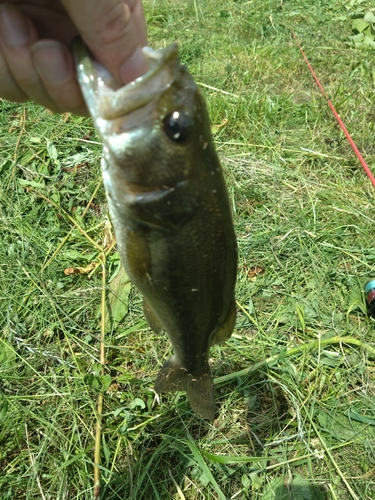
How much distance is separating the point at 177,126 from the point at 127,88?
18 centimetres

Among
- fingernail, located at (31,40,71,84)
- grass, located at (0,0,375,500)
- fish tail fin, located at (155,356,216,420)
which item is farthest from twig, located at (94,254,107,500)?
fingernail, located at (31,40,71,84)

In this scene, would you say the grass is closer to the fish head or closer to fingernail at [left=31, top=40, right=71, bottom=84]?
the fish head

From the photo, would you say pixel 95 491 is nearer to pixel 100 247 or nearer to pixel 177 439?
pixel 177 439

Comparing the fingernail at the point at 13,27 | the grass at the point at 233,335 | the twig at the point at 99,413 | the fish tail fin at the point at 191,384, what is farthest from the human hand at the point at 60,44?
the grass at the point at 233,335

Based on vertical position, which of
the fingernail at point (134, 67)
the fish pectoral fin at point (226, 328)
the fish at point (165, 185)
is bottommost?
the fish pectoral fin at point (226, 328)

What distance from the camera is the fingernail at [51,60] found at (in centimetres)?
149

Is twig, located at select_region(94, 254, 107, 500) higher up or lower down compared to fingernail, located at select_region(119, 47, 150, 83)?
lower down

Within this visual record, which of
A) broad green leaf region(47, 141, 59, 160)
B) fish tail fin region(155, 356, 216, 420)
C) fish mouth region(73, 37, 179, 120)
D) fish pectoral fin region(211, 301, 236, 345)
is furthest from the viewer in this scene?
broad green leaf region(47, 141, 59, 160)

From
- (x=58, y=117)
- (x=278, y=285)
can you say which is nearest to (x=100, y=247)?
(x=278, y=285)

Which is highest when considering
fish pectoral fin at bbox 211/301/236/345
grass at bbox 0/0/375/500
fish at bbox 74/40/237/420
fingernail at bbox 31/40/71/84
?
fingernail at bbox 31/40/71/84

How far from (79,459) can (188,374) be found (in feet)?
3.03

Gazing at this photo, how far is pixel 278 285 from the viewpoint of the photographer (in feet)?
11.0

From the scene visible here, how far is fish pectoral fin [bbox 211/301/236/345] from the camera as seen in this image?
177cm

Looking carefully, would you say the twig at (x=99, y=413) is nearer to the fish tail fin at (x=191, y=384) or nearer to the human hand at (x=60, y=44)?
the fish tail fin at (x=191, y=384)
